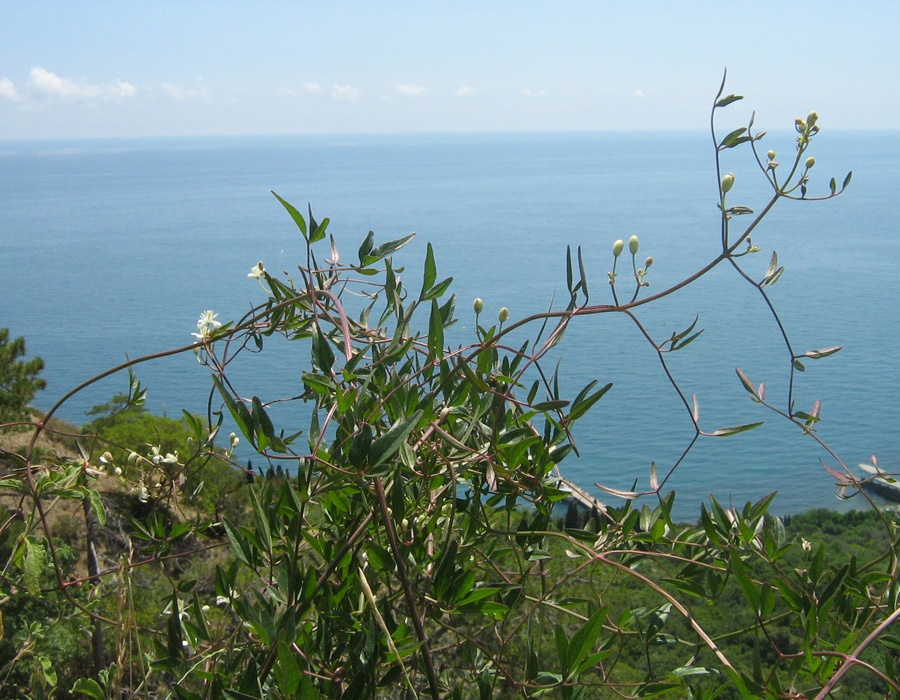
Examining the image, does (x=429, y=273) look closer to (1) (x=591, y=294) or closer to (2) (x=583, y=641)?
(2) (x=583, y=641)

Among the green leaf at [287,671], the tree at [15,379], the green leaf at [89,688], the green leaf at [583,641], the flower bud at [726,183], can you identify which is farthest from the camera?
the tree at [15,379]

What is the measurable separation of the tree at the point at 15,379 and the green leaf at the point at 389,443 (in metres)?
8.74

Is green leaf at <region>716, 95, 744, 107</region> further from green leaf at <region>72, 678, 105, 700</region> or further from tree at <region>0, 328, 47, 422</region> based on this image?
tree at <region>0, 328, 47, 422</region>

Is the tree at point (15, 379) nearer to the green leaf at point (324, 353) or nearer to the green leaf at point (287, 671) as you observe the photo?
the green leaf at point (324, 353)

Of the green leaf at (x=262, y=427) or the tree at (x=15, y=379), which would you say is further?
the tree at (x=15, y=379)

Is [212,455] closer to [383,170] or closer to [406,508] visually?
[406,508]

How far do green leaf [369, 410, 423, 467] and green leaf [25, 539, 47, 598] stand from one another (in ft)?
1.20

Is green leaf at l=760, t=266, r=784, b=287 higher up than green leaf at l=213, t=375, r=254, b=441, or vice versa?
green leaf at l=760, t=266, r=784, b=287

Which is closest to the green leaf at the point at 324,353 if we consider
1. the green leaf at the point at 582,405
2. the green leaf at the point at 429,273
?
the green leaf at the point at 429,273

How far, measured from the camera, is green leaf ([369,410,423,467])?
513 millimetres

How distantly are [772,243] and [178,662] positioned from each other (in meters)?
37.8

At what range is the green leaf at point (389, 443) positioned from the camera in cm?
51

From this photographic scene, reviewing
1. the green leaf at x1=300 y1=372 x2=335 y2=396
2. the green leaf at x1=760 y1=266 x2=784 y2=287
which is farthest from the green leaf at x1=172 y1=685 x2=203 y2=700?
the green leaf at x1=760 y1=266 x2=784 y2=287

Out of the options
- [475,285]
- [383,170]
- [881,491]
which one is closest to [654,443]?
[881,491]
